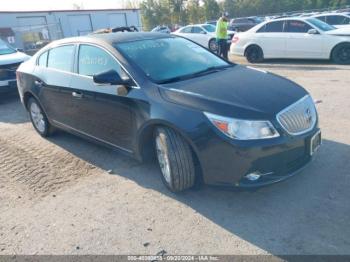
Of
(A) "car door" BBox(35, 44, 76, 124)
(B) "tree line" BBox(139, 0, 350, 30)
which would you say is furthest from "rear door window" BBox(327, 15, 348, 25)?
(B) "tree line" BBox(139, 0, 350, 30)

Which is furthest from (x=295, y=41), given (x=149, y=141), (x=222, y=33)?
(x=149, y=141)

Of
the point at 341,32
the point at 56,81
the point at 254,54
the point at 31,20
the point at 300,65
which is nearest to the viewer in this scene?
the point at 56,81

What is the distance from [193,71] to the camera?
13.6ft

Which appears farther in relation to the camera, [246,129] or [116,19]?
[116,19]

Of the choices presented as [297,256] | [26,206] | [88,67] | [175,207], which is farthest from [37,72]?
[297,256]

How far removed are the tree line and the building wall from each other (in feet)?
51.4

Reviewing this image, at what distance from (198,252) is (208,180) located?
704mm

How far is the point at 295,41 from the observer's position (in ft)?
37.1

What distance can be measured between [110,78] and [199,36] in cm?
1467

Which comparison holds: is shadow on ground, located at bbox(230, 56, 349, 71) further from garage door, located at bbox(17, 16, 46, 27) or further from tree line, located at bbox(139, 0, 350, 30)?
tree line, located at bbox(139, 0, 350, 30)

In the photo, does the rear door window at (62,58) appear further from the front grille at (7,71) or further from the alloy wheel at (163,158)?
the front grille at (7,71)

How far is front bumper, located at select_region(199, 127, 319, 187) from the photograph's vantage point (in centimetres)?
308

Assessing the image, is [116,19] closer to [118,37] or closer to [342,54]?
[342,54]

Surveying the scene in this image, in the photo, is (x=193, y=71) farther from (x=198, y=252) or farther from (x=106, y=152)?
(x=198, y=252)
